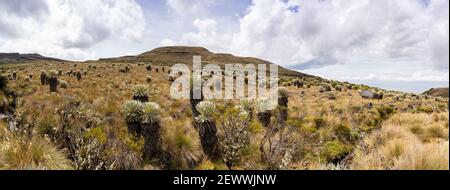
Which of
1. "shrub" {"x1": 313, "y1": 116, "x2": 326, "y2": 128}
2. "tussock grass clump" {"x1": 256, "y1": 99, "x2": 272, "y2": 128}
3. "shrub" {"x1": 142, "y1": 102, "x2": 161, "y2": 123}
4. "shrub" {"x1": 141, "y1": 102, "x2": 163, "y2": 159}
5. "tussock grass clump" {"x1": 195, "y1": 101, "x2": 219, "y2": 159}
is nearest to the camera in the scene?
"shrub" {"x1": 141, "y1": 102, "x2": 163, "y2": 159}

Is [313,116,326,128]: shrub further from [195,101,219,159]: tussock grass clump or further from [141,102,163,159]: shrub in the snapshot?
[141,102,163,159]: shrub

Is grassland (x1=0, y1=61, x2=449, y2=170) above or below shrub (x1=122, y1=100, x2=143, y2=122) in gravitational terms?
below

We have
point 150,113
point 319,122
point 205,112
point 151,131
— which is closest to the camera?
point 151,131

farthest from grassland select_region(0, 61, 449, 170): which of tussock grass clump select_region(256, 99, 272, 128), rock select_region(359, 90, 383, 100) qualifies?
rock select_region(359, 90, 383, 100)

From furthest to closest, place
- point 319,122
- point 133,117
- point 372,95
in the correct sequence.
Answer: point 372,95
point 319,122
point 133,117

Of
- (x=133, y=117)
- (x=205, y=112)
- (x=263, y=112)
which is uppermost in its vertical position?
(x=205, y=112)

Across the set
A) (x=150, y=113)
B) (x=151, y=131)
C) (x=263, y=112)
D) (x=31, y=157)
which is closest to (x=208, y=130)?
(x=151, y=131)

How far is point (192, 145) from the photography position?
7.66 metres

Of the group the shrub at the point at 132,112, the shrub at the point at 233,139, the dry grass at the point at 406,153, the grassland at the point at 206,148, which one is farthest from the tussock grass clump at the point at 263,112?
the shrub at the point at 132,112

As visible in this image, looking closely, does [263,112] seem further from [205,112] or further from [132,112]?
[132,112]

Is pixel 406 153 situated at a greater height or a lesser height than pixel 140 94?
lesser
